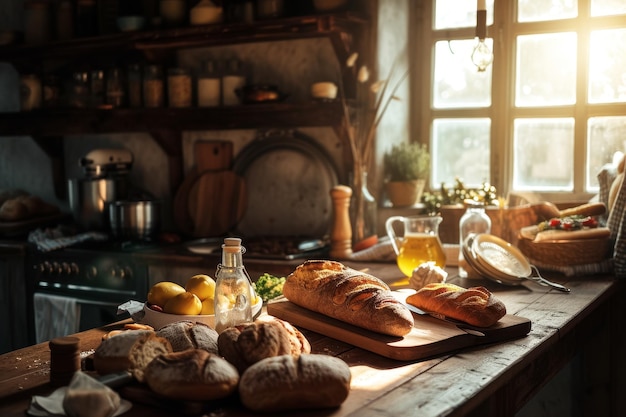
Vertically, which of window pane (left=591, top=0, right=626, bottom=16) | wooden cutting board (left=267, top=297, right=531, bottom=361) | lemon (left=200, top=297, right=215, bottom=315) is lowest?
wooden cutting board (left=267, top=297, right=531, bottom=361)

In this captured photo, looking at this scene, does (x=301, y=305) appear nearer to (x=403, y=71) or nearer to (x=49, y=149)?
(x=403, y=71)

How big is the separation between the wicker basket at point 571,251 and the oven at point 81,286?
6.42 ft

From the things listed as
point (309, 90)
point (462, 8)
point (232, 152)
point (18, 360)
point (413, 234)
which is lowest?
point (18, 360)

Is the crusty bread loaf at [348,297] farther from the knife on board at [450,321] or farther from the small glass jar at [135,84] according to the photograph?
the small glass jar at [135,84]

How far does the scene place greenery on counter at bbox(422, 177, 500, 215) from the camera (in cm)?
372

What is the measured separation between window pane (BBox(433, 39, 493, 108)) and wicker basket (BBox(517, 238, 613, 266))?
3.92 ft

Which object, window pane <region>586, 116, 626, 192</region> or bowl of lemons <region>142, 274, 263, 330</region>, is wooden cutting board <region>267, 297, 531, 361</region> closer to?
bowl of lemons <region>142, 274, 263, 330</region>

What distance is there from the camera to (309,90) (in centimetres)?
415

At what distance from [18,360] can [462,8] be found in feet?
9.76

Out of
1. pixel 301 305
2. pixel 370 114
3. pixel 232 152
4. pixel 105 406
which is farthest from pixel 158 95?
pixel 105 406

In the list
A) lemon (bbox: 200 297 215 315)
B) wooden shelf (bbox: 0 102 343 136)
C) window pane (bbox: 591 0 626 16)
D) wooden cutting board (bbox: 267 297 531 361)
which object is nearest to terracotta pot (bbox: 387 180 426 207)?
wooden shelf (bbox: 0 102 343 136)

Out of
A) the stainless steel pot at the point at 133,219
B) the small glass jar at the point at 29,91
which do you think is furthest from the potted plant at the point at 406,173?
the small glass jar at the point at 29,91

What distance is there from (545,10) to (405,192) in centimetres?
113

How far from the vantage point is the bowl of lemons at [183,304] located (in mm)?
2041
